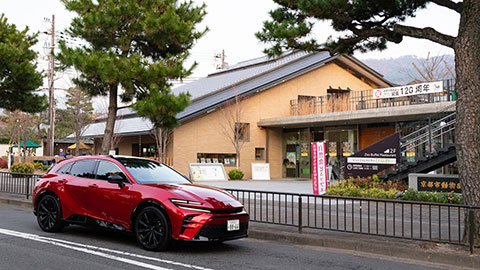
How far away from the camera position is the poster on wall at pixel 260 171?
1147 inches

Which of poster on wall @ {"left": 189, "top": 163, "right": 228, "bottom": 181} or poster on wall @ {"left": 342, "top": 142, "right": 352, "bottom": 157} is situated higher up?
poster on wall @ {"left": 342, "top": 142, "right": 352, "bottom": 157}

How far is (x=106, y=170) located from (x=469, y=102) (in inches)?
269

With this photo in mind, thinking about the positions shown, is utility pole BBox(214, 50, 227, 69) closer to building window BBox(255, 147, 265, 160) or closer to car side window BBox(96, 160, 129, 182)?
building window BBox(255, 147, 265, 160)

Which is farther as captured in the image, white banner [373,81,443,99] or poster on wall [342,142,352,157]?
poster on wall [342,142,352,157]

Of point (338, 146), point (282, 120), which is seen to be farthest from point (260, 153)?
point (338, 146)

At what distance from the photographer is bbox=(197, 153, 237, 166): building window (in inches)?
1148

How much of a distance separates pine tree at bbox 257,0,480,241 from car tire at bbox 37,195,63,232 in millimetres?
5806

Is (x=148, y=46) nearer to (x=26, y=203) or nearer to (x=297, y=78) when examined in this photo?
(x=26, y=203)

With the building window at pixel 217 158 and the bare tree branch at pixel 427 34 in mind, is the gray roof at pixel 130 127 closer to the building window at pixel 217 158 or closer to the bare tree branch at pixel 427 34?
the building window at pixel 217 158

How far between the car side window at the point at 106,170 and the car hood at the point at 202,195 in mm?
1014

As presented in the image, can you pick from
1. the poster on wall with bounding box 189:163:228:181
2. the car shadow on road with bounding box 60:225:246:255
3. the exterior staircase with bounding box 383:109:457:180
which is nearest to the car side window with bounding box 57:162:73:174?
the car shadow on road with bounding box 60:225:246:255

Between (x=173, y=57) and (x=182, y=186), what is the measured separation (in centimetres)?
840

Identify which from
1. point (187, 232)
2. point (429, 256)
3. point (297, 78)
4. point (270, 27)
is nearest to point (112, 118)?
point (270, 27)

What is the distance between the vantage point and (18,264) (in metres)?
6.58
